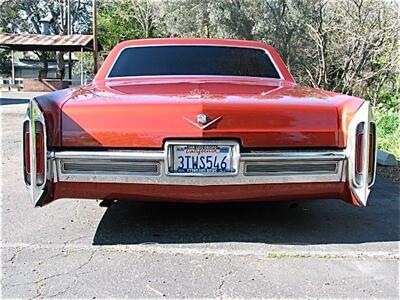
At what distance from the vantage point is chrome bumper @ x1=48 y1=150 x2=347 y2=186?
315 centimetres

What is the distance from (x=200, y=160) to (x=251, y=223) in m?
0.99

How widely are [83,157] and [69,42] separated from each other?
84.1ft

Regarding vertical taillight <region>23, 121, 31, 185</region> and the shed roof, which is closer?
vertical taillight <region>23, 121, 31, 185</region>

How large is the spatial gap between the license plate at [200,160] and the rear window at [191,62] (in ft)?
5.27

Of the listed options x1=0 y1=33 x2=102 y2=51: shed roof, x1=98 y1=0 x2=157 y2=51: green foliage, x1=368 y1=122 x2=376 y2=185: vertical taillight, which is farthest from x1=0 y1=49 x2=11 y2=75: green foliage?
x1=368 y1=122 x2=376 y2=185: vertical taillight

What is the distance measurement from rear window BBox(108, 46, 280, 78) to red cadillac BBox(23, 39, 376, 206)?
1.31 meters

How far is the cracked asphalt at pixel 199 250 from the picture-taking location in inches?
108

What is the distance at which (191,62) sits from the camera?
4754 millimetres

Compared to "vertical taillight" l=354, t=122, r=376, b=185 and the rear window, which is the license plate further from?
the rear window

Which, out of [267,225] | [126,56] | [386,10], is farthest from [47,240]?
[386,10]

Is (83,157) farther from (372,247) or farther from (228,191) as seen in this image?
(372,247)

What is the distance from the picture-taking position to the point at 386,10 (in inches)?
422

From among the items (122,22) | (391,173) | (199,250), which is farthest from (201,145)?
(122,22)

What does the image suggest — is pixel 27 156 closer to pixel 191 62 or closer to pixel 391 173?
pixel 191 62
